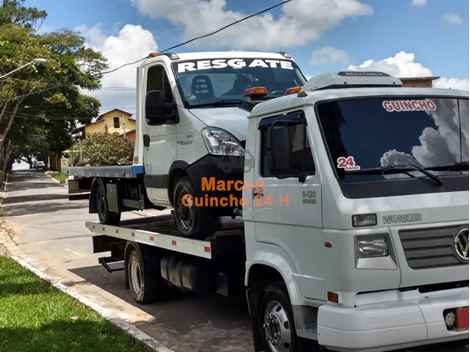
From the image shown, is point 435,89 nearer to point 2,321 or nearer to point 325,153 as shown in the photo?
point 325,153

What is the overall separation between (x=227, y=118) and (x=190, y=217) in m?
1.16

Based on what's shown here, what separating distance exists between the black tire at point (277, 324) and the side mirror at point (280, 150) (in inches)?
37.1

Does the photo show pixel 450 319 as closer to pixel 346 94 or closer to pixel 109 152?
pixel 346 94

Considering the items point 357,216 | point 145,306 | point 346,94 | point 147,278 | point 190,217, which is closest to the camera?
point 357,216

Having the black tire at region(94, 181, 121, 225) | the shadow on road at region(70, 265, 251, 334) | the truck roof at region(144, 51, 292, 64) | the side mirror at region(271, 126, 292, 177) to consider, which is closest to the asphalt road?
the shadow on road at region(70, 265, 251, 334)

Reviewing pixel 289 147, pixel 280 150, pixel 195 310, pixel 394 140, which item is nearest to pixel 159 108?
pixel 280 150

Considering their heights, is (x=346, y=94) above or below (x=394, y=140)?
above

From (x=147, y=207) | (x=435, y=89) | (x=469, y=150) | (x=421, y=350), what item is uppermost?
(x=435, y=89)

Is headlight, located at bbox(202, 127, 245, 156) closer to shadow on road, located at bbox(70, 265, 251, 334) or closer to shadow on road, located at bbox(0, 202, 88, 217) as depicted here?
shadow on road, located at bbox(70, 265, 251, 334)

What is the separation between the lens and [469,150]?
14.5 ft

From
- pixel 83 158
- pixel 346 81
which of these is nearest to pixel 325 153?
pixel 346 81

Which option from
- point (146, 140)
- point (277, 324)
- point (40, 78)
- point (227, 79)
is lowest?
point (277, 324)

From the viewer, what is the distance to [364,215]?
13.0 ft

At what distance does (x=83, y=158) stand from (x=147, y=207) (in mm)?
4014
